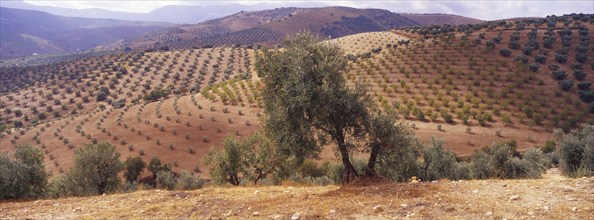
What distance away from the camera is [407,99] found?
5700cm

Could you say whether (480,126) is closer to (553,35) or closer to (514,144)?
(514,144)

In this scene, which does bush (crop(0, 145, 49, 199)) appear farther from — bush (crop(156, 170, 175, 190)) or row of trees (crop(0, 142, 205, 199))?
bush (crop(156, 170, 175, 190))

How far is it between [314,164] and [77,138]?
36230 millimetres

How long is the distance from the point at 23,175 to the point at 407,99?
48718mm

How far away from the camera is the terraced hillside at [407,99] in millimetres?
47156

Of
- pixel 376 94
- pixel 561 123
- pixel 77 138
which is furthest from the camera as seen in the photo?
pixel 376 94

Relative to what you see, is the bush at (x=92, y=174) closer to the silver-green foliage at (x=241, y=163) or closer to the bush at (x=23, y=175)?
the bush at (x=23, y=175)

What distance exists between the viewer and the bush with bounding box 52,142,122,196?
88.2 feet

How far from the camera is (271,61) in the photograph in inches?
662

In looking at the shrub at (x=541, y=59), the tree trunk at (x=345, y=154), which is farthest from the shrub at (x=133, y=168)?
the shrub at (x=541, y=59)

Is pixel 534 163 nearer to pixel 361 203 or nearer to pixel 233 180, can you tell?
pixel 361 203

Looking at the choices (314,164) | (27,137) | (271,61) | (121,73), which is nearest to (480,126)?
(314,164)

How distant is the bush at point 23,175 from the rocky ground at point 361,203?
177 inches

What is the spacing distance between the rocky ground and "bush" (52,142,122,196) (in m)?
11.6
